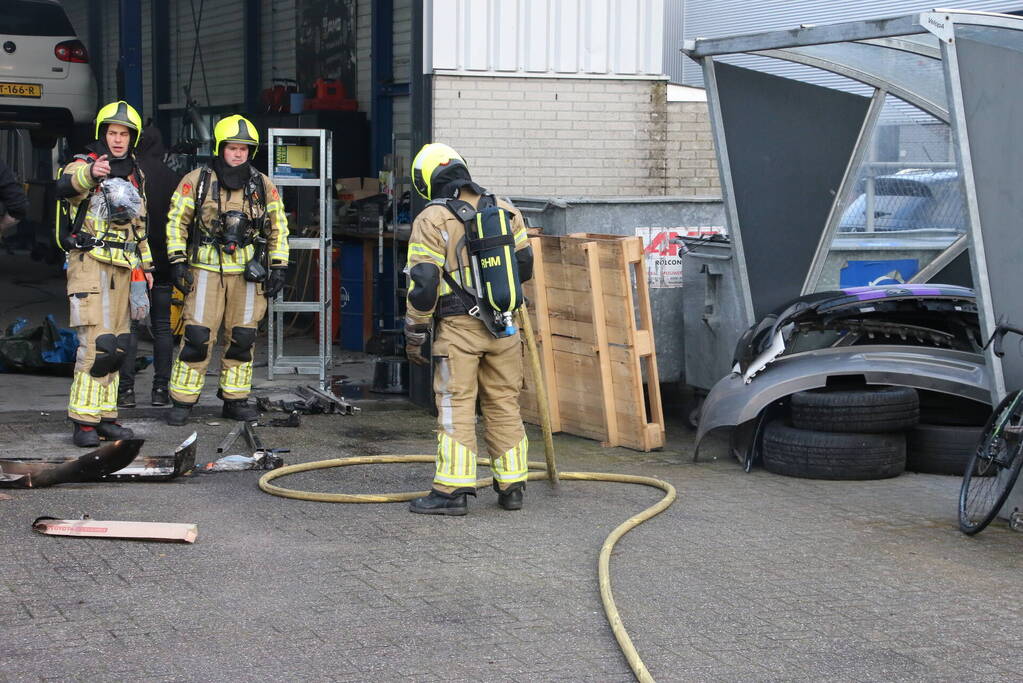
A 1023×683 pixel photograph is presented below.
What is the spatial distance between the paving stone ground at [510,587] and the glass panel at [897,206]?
2180mm

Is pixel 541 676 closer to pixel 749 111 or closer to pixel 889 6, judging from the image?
pixel 749 111

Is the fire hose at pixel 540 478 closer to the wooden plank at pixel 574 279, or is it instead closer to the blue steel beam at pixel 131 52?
the wooden plank at pixel 574 279

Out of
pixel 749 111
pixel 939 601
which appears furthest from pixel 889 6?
pixel 939 601

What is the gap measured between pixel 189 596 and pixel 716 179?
7185 mm

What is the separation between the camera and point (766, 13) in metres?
→ 24.0

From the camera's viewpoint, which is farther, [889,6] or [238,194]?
[889,6]

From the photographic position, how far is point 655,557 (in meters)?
6.11

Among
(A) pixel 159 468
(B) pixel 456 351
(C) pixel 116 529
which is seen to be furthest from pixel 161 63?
(C) pixel 116 529

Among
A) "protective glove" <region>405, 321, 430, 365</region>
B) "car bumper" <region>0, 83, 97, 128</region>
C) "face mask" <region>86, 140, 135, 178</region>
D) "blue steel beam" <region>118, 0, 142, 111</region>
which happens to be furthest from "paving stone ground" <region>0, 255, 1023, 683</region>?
"blue steel beam" <region>118, 0, 142, 111</region>

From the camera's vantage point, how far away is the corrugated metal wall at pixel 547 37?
10141mm

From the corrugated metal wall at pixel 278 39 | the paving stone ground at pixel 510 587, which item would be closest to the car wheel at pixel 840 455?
the paving stone ground at pixel 510 587

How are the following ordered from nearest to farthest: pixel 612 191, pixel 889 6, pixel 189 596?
1. pixel 189 596
2. pixel 612 191
3. pixel 889 6

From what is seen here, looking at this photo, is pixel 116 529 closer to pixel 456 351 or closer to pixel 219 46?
pixel 456 351

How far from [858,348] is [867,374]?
0.75ft
